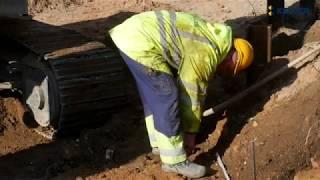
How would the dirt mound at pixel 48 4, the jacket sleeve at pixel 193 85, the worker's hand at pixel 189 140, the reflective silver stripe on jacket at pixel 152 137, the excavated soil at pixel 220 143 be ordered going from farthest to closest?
the dirt mound at pixel 48 4, the reflective silver stripe on jacket at pixel 152 137, the worker's hand at pixel 189 140, the excavated soil at pixel 220 143, the jacket sleeve at pixel 193 85

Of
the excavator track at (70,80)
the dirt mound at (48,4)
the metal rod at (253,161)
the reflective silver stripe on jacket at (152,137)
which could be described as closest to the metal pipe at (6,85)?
the excavator track at (70,80)

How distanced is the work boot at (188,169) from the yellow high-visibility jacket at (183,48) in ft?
1.21

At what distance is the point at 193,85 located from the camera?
6.09 meters

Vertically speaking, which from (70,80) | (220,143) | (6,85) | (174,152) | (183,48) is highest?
(183,48)

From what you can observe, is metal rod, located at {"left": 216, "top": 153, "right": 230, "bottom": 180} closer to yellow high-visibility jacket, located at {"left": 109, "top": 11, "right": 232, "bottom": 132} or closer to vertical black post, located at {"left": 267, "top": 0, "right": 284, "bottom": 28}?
yellow high-visibility jacket, located at {"left": 109, "top": 11, "right": 232, "bottom": 132}

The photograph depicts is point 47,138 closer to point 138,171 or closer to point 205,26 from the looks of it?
point 138,171

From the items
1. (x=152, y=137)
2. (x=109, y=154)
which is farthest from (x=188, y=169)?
(x=109, y=154)

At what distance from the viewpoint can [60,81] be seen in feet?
23.7

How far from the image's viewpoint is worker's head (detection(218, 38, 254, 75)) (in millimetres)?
6344

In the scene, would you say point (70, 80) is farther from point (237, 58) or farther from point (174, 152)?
point (237, 58)

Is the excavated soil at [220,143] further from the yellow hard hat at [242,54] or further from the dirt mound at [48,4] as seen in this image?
the dirt mound at [48,4]

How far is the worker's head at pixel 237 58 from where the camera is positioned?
6344 mm

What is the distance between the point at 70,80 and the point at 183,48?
1.59 metres

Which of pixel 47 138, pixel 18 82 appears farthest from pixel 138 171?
pixel 18 82
